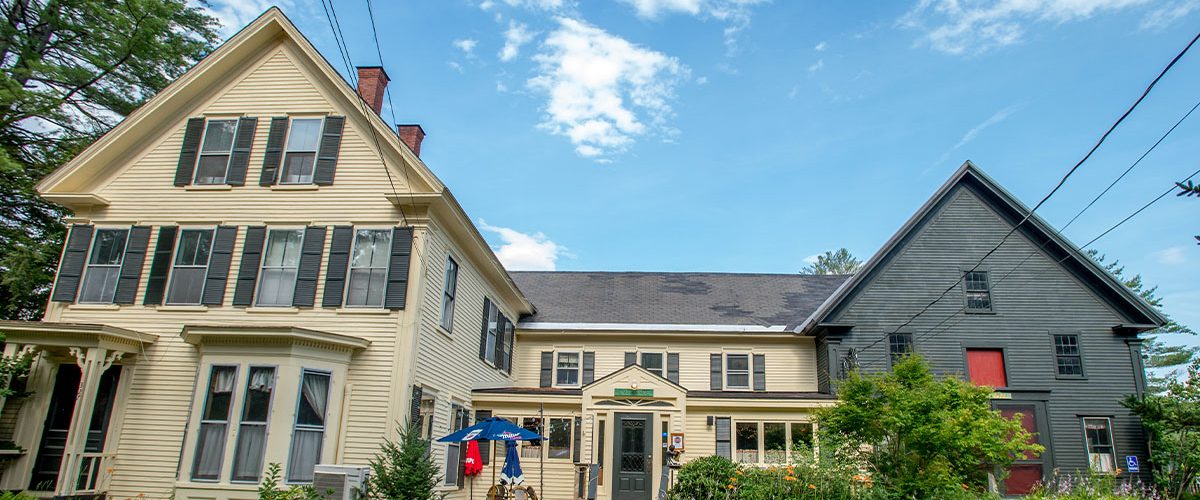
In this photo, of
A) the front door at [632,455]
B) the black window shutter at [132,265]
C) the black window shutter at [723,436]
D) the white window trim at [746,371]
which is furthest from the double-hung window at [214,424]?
the white window trim at [746,371]

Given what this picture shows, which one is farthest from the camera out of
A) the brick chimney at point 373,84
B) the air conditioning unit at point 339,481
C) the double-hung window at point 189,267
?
the brick chimney at point 373,84

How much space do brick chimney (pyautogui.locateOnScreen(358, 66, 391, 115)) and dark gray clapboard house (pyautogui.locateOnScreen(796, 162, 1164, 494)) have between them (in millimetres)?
13376

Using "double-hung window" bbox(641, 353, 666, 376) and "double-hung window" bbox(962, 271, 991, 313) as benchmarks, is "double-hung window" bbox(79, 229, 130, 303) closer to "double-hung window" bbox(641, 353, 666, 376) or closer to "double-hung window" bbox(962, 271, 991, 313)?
"double-hung window" bbox(641, 353, 666, 376)

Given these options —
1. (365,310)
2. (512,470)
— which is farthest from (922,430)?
(365,310)

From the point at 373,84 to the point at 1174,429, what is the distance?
22242 millimetres

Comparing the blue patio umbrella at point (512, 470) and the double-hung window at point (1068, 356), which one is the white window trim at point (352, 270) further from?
the double-hung window at point (1068, 356)

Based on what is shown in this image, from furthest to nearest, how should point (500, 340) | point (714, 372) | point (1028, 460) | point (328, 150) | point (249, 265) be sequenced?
point (714, 372) → point (500, 340) → point (1028, 460) → point (328, 150) → point (249, 265)

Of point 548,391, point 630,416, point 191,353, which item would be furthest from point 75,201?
point 630,416

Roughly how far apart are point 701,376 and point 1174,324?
1492 inches

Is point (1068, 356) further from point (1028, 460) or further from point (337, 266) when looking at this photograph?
point (337, 266)

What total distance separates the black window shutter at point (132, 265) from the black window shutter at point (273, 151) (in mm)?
2697

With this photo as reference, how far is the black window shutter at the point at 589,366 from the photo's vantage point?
875 inches

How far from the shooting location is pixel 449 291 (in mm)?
15562

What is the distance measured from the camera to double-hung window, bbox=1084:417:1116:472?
19141 mm
